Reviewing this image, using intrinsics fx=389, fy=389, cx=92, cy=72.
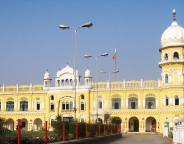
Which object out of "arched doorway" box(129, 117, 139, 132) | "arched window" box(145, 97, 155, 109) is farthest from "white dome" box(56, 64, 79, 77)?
"arched window" box(145, 97, 155, 109)

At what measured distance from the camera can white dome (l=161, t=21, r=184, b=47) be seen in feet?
179

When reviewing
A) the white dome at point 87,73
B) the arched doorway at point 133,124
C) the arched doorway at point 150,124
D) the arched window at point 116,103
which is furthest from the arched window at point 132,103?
the white dome at point 87,73

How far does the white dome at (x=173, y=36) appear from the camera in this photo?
54438mm

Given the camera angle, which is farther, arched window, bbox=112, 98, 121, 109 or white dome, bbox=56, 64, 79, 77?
white dome, bbox=56, 64, 79, 77

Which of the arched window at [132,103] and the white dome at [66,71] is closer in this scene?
the arched window at [132,103]

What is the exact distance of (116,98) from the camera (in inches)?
2346

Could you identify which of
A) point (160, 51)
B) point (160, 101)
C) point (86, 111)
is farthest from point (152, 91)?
point (86, 111)

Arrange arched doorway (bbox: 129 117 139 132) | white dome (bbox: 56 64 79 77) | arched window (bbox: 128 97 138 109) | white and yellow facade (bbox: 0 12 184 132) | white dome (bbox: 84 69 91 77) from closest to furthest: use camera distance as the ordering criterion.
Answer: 1. white and yellow facade (bbox: 0 12 184 132)
2. arched window (bbox: 128 97 138 109)
3. arched doorway (bbox: 129 117 139 132)
4. white dome (bbox: 56 64 79 77)
5. white dome (bbox: 84 69 91 77)

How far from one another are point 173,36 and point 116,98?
1289cm

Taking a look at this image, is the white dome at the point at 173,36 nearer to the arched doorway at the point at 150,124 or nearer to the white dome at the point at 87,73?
the arched doorway at the point at 150,124

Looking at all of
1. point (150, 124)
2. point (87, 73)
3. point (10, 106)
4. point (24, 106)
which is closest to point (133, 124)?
point (150, 124)

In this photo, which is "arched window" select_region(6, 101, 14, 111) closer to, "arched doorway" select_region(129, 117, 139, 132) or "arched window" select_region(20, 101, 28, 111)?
"arched window" select_region(20, 101, 28, 111)

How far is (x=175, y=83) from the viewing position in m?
54.1

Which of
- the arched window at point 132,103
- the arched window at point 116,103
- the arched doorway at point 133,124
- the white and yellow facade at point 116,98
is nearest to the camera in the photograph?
the white and yellow facade at point 116,98
